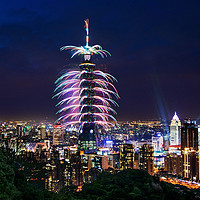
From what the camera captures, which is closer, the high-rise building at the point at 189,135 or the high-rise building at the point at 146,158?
the high-rise building at the point at 146,158

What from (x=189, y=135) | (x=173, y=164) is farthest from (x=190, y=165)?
(x=189, y=135)

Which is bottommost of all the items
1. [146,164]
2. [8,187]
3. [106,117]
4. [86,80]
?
[146,164]

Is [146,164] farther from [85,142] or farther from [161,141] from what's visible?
[161,141]

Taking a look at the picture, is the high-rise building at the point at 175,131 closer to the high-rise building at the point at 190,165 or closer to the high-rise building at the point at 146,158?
the high-rise building at the point at 190,165

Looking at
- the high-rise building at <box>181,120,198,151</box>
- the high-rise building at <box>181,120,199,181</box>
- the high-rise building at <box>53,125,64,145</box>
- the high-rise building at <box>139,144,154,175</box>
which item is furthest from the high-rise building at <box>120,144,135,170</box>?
the high-rise building at <box>53,125,64,145</box>

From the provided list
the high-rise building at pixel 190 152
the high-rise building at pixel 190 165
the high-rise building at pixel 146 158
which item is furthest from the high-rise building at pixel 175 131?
the high-rise building at pixel 146 158

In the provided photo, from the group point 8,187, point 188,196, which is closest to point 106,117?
point 188,196

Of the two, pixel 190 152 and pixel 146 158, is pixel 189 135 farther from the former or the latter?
pixel 146 158
